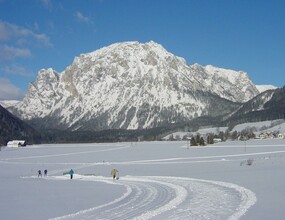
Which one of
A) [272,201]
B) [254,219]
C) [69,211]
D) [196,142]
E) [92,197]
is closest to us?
[254,219]

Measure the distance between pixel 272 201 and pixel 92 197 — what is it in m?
11.6

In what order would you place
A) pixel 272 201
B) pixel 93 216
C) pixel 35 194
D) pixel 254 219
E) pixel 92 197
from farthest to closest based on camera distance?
pixel 35 194 < pixel 92 197 < pixel 272 201 < pixel 93 216 < pixel 254 219

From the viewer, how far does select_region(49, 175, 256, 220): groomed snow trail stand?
A: 73.5 feet

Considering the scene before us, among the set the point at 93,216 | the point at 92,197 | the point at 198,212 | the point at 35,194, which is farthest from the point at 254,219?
the point at 35,194

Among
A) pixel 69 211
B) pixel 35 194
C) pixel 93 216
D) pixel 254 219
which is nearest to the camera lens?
pixel 254 219

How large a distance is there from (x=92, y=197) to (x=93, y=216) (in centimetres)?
838

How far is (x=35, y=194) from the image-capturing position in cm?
3284

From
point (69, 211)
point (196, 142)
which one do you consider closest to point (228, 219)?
point (69, 211)

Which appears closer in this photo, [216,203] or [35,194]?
[216,203]

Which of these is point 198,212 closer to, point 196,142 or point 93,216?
point 93,216

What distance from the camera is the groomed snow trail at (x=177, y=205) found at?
22406 mm

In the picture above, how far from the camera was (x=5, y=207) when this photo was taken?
25422mm

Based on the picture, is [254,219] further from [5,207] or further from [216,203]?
[5,207]

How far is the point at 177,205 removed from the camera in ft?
85.3
